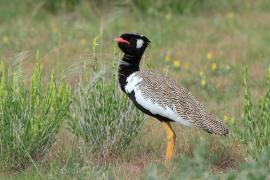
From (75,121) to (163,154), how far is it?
777 mm

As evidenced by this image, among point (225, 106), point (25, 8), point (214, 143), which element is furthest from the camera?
point (25, 8)

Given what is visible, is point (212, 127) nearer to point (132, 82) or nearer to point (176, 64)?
point (132, 82)

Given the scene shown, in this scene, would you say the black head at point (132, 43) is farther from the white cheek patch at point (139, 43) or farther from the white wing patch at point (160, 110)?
the white wing patch at point (160, 110)

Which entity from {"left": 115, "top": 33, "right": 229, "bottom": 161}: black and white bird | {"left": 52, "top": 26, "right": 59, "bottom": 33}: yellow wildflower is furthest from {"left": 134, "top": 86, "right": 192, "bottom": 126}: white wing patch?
{"left": 52, "top": 26, "right": 59, "bottom": 33}: yellow wildflower

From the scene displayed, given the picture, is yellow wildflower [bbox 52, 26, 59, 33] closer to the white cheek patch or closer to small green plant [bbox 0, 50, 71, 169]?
small green plant [bbox 0, 50, 71, 169]

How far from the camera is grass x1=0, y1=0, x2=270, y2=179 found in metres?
5.91

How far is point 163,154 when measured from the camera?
619 centimetres

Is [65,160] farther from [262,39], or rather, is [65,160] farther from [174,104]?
[262,39]

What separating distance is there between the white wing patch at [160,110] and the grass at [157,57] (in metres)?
0.35

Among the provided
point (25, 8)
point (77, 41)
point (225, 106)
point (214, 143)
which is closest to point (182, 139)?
point (214, 143)

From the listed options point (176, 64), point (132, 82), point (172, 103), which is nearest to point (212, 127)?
point (172, 103)

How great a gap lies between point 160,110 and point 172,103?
0.35 ft

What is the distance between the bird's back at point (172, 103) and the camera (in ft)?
18.1

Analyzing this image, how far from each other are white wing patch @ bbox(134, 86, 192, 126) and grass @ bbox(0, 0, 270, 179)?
0.35 metres
